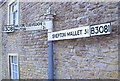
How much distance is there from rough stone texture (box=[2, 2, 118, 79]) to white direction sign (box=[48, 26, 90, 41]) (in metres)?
0.12

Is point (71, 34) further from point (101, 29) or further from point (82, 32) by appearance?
point (101, 29)

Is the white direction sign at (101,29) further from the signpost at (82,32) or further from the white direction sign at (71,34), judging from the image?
the white direction sign at (71,34)

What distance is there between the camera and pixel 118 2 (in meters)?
3.79

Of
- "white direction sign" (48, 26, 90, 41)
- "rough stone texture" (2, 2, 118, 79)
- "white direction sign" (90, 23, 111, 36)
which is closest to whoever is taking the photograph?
"white direction sign" (90, 23, 111, 36)

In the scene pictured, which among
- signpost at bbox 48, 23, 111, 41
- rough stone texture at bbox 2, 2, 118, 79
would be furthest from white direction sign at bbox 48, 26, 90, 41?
rough stone texture at bbox 2, 2, 118, 79

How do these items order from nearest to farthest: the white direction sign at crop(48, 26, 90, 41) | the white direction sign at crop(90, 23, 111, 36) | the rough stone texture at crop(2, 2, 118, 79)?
1. the white direction sign at crop(90, 23, 111, 36)
2. the rough stone texture at crop(2, 2, 118, 79)
3. the white direction sign at crop(48, 26, 90, 41)

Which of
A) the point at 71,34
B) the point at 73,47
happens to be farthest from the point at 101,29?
the point at 73,47

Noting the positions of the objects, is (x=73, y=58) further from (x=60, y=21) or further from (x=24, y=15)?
(x=24, y=15)

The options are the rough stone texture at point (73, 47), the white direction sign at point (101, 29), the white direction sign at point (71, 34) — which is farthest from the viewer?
the white direction sign at point (71, 34)

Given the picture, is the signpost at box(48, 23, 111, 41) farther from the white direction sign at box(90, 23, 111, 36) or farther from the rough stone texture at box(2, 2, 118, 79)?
the rough stone texture at box(2, 2, 118, 79)

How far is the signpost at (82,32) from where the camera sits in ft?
12.8

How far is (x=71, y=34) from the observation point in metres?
4.73

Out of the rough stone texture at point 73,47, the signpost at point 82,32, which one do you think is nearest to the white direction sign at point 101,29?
the signpost at point 82,32

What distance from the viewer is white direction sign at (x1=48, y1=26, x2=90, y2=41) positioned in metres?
4.32
